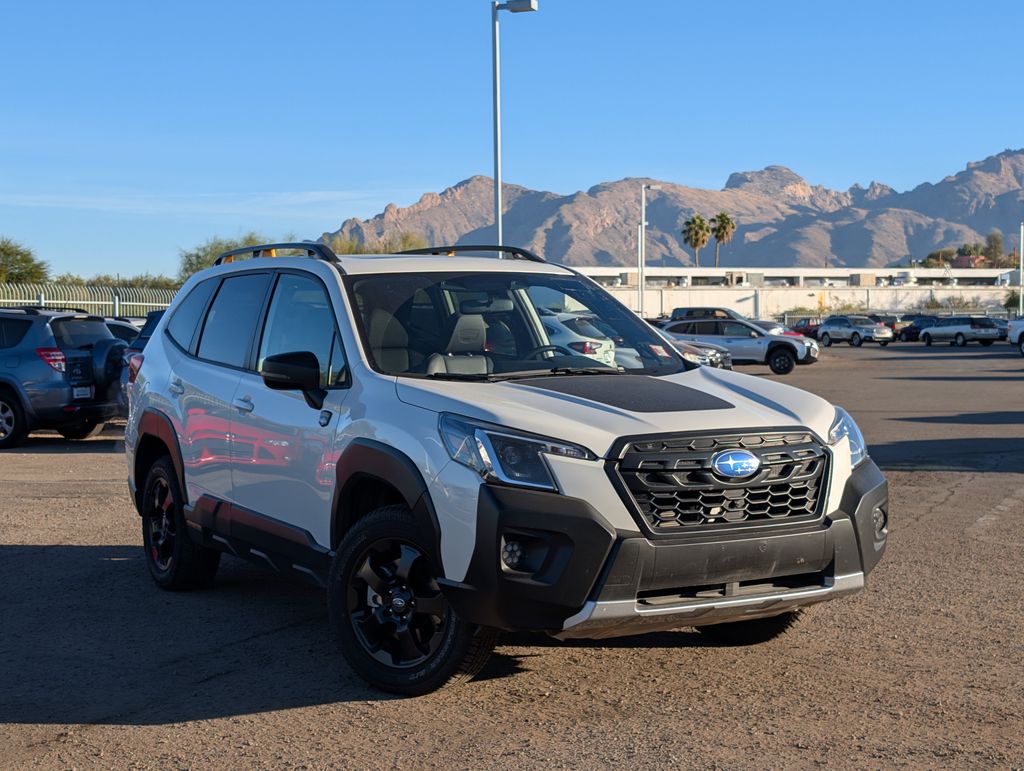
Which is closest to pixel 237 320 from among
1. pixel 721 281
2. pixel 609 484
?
pixel 609 484

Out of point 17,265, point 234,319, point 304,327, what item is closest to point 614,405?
point 304,327

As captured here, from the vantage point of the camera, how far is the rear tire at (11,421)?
15.8 meters

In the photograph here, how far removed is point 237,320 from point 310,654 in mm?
1949

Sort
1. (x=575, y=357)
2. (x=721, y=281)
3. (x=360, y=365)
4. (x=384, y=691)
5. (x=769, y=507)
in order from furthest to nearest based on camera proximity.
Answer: (x=721, y=281) < (x=575, y=357) < (x=360, y=365) < (x=384, y=691) < (x=769, y=507)

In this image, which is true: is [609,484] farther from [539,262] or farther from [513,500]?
[539,262]

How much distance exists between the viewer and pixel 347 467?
5461 millimetres

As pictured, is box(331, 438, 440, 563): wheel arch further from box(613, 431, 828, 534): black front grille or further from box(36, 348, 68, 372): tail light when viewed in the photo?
box(36, 348, 68, 372): tail light

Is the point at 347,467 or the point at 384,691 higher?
the point at 347,467

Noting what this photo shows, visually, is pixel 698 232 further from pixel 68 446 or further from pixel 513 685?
pixel 513 685

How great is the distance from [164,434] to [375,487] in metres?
2.35

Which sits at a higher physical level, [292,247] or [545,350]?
[292,247]

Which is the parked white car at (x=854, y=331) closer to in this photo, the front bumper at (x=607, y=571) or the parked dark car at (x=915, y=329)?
the parked dark car at (x=915, y=329)

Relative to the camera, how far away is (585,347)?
20.4 feet

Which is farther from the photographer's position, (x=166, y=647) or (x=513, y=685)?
(x=166, y=647)
